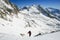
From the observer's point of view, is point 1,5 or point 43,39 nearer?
point 43,39

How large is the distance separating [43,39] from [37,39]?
890 mm

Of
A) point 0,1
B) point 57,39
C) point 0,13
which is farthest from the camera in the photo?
point 0,1

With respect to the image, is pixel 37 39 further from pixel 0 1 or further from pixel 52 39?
pixel 0 1

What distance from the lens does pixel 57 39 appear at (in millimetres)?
17953

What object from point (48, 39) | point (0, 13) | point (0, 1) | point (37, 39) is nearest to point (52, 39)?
point (48, 39)

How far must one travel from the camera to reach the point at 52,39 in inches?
714

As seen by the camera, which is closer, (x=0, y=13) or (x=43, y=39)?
(x=43, y=39)

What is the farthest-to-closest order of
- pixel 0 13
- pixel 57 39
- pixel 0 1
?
pixel 0 1
pixel 0 13
pixel 57 39

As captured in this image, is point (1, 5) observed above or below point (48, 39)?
above

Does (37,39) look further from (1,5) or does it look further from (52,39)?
(1,5)

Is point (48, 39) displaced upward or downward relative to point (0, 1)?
downward

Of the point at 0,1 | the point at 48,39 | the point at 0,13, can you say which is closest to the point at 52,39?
the point at 48,39

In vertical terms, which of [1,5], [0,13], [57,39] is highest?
[1,5]

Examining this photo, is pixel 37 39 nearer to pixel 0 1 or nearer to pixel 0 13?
pixel 0 13
